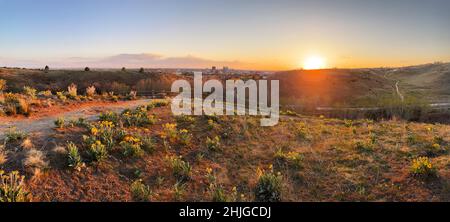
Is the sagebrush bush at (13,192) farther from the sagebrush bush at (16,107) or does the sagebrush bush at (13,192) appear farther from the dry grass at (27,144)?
the sagebrush bush at (16,107)

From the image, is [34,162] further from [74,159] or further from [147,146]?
[147,146]

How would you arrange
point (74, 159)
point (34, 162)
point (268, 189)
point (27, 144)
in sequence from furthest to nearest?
1. point (27, 144)
2. point (74, 159)
3. point (268, 189)
4. point (34, 162)

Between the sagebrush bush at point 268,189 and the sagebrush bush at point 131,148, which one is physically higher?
the sagebrush bush at point 131,148

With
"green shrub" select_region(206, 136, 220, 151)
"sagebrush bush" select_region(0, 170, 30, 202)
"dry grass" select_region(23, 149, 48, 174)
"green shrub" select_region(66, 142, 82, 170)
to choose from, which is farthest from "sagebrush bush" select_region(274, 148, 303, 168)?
"sagebrush bush" select_region(0, 170, 30, 202)

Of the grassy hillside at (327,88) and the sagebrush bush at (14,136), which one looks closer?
the sagebrush bush at (14,136)

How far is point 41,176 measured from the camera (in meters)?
6.60

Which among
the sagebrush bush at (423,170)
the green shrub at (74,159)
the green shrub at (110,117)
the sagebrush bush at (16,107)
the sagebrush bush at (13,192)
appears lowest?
the sagebrush bush at (423,170)

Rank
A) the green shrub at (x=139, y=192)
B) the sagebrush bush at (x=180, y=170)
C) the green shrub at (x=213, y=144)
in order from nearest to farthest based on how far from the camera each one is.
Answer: the green shrub at (x=139, y=192)
the sagebrush bush at (x=180, y=170)
the green shrub at (x=213, y=144)

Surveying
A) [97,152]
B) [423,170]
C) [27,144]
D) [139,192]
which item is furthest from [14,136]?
[423,170]

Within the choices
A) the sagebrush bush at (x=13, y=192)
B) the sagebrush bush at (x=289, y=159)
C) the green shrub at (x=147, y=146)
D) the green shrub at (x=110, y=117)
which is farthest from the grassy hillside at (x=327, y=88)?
the sagebrush bush at (x=13, y=192)

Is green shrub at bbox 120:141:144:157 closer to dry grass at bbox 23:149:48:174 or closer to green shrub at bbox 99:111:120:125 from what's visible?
dry grass at bbox 23:149:48:174
